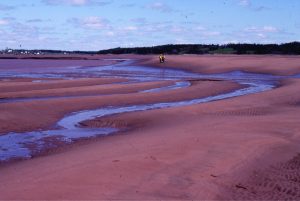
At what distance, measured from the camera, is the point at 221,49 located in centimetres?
14025

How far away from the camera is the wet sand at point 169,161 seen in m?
7.52

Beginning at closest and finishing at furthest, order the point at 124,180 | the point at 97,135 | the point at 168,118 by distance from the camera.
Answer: the point at 124,180 < the point at 97,135 < the point at 168,118

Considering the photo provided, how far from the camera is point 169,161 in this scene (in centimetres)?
940

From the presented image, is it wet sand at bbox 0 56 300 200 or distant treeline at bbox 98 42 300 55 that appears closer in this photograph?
wet sand at bbox 0 56 300 200

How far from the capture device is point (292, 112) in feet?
57.0

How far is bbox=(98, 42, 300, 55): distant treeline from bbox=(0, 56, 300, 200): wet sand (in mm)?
100152

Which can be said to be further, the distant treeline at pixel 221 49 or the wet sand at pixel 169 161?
the distant treeline at pixel 221 49

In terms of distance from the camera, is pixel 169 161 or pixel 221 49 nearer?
pixel 169 161

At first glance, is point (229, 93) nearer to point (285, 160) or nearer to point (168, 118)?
point (168, 118)

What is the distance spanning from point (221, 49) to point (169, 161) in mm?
133287

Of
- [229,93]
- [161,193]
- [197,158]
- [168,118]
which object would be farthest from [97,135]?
[229,93]

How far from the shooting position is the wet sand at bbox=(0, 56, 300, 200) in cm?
752

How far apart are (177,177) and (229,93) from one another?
61.1ft

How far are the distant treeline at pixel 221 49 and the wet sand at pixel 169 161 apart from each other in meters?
100
